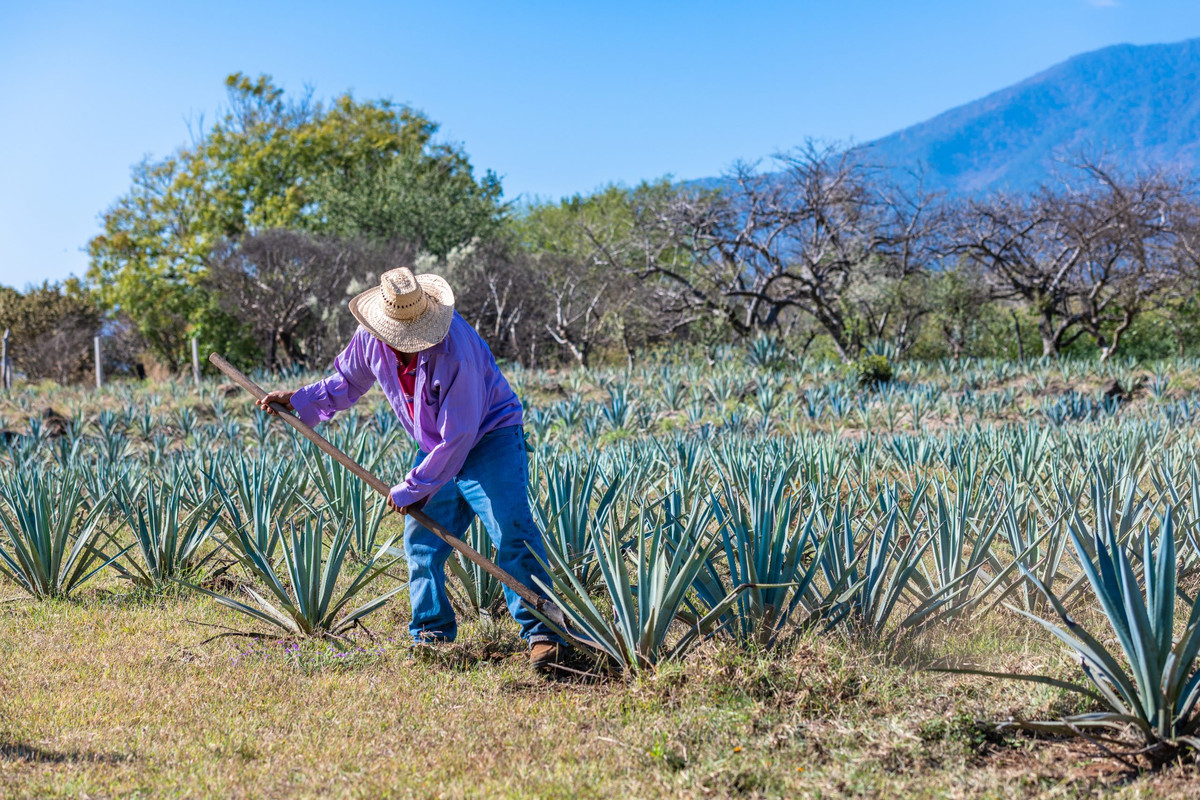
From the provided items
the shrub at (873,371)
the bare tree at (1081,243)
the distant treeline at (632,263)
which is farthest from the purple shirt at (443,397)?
the bare tree at (1081,243)

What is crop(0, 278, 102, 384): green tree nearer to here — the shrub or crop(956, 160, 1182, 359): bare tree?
the shrub

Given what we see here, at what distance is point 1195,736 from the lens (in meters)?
2.69

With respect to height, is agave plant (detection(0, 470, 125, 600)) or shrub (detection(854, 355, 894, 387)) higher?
agave plant (detection(0, 470, 125, 600))

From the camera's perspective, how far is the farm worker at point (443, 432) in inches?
135

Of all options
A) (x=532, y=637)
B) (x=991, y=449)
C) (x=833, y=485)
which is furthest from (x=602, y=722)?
(x=991, y=449)

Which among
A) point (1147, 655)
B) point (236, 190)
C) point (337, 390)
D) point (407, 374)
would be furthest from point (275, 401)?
point (236, 190)

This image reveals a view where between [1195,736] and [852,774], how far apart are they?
37.3 inches

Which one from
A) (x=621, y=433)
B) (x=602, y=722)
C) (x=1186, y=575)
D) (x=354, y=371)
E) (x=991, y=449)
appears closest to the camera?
(x=602, y=722)

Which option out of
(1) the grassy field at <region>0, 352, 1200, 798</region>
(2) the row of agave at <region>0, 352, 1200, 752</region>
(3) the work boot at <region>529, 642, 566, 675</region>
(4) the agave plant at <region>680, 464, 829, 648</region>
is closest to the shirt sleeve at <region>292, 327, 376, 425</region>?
(2) the row of agave at <region>0, 352, 1200, 752</region>

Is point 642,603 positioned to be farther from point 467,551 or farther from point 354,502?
point 354,502

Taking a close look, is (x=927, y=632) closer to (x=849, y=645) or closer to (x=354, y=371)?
(x=849, y=645)

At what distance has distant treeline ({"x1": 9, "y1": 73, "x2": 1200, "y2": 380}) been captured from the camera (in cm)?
1905

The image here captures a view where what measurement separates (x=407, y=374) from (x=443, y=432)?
0.36m

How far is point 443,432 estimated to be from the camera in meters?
3.42
